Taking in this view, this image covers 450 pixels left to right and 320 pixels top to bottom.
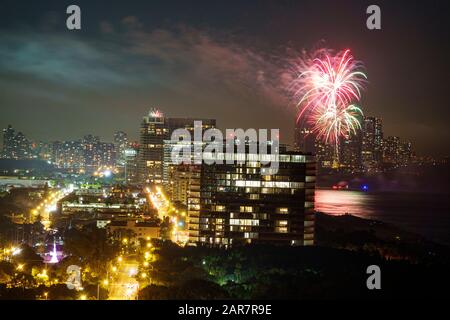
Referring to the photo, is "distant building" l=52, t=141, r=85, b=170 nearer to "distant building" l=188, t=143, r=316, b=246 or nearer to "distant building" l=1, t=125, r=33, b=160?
"distant building" l=1, t=125, r=33, b=160

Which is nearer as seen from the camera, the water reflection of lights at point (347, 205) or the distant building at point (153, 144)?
the water reflection of lights at point (347, 205)

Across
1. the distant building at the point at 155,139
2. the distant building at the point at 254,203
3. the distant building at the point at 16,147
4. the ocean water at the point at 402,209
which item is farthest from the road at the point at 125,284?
the distant building at the point at 16,147

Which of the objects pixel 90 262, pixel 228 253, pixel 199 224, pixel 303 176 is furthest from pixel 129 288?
pixel 303 176

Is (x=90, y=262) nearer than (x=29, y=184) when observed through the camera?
Yes

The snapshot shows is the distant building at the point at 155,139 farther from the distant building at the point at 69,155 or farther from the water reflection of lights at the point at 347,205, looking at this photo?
the distant building at the point at 69,155

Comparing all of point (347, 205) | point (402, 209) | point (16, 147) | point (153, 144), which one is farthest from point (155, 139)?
point (16, 147)

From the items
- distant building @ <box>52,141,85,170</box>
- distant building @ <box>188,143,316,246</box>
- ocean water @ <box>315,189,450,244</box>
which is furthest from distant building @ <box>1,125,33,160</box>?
distant building @ <box>188,143,316,246</box>
